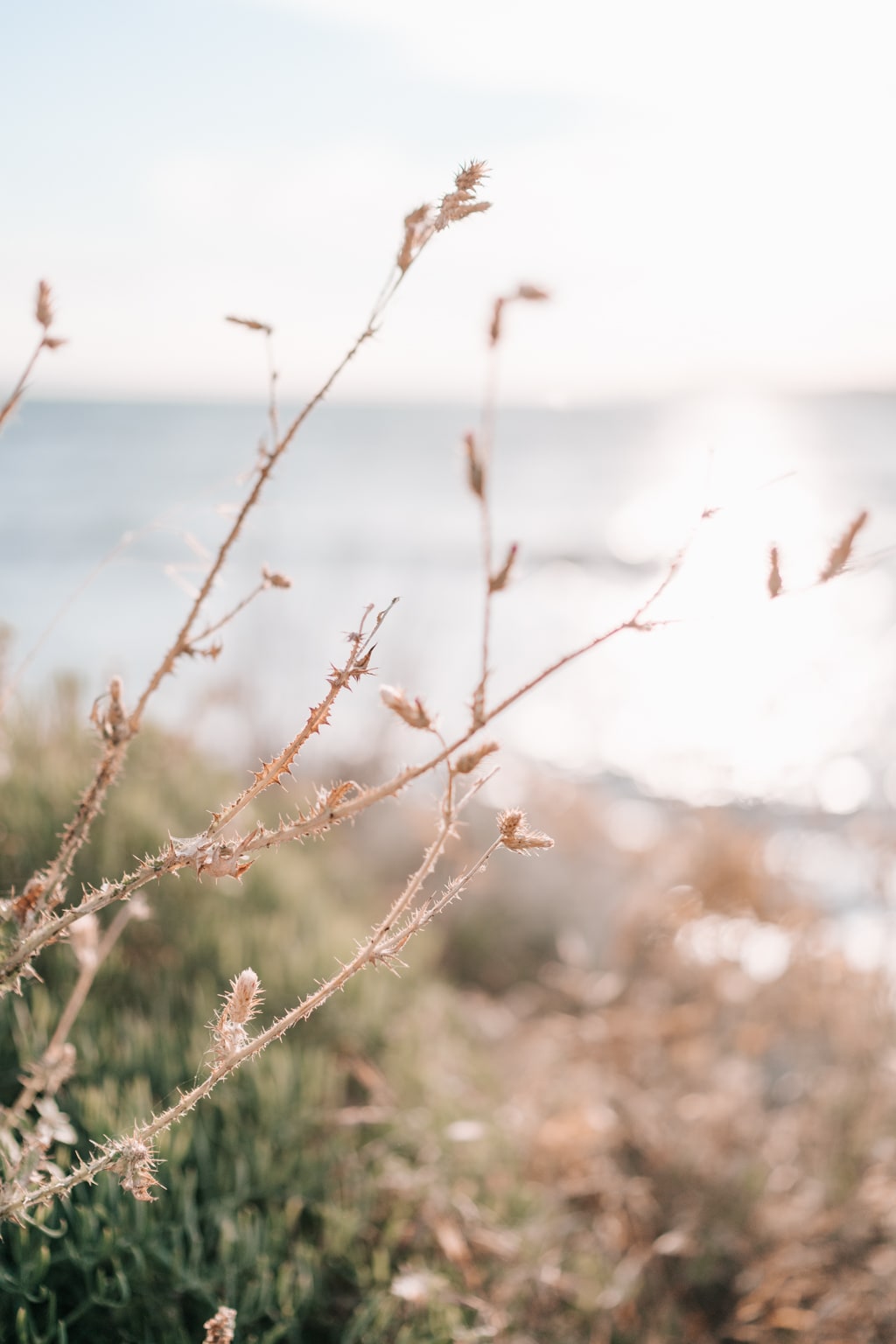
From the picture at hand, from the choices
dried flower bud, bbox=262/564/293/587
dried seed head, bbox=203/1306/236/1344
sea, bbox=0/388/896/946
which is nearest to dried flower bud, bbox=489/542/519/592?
sea, bbox=0/388/896/946

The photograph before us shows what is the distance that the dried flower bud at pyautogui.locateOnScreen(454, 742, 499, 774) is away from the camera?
84 cm

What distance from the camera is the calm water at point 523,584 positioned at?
132 centimetres

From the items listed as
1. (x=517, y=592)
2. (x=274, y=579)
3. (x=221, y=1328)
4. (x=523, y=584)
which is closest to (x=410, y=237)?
(x=274, y=579)

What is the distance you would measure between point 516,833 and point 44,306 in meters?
0.86

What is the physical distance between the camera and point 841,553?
2.69 ft

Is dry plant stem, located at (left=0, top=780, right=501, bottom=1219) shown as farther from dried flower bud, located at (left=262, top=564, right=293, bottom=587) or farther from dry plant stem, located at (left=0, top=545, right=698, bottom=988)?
dried flower bud, located at (left=262, top=564, right=293, bottom=587)

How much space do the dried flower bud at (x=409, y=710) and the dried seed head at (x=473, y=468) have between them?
20 cm

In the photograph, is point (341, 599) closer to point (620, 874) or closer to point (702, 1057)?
point (620, 874)

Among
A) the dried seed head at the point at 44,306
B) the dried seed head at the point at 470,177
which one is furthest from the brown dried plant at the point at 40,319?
the dried seed head at the point at 470,177

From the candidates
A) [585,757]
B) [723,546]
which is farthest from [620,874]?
[723,546]

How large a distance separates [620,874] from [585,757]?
13.6ft

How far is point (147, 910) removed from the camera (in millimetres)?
1450

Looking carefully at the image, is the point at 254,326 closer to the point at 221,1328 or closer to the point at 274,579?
the point at 274,579

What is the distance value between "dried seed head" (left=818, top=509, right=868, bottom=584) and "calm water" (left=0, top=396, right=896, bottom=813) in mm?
15
